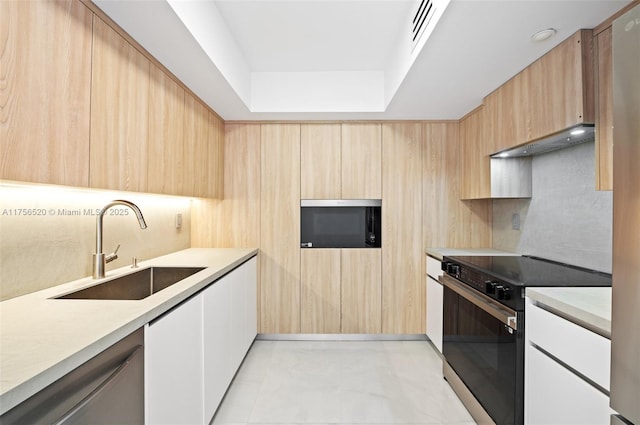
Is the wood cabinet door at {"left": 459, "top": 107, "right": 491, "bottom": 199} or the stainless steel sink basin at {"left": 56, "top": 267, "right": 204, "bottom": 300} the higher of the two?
the wood cabinet door at {"left": 459, "top": 107, "right": 491, "bottom": 199}

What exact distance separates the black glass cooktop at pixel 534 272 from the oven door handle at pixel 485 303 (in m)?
0.15

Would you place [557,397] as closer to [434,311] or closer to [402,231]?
[434,311]

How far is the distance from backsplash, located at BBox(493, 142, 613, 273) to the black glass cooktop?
0.33 feet

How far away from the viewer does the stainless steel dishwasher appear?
2.51 ft

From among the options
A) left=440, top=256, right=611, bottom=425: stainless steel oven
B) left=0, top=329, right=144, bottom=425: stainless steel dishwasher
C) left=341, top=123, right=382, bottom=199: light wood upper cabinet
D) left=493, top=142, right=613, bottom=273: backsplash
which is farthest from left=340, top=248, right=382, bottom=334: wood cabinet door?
left=0, top=329, right=144, bottom=425: stainless steel dishwasher

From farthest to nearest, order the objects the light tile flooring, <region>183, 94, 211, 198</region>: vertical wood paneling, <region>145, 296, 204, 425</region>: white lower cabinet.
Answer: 1. <region>183, 94, 211, 198</region>: vertical wood paneling
2. the light tile flooring
3. <region>145, 296, 204, 425</region>: white lower cabinet

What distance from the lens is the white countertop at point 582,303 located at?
1108mm

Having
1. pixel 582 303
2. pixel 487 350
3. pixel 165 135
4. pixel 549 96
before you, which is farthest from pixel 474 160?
pixel 165 135

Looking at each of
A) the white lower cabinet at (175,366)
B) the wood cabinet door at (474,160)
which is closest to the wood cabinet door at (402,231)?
the wood cabinet door at (474,160)

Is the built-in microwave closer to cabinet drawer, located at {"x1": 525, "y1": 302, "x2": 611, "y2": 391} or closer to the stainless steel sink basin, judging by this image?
the stainless steel sink basin

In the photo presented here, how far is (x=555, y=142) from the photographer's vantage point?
2.01m

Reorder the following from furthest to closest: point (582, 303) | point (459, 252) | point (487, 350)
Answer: point (459, 252), point (487, 350), point (582, 303)

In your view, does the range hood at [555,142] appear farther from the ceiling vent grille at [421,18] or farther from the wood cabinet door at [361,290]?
the wood cabinet door at [361,290]

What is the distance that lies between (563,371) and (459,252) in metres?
1.66
